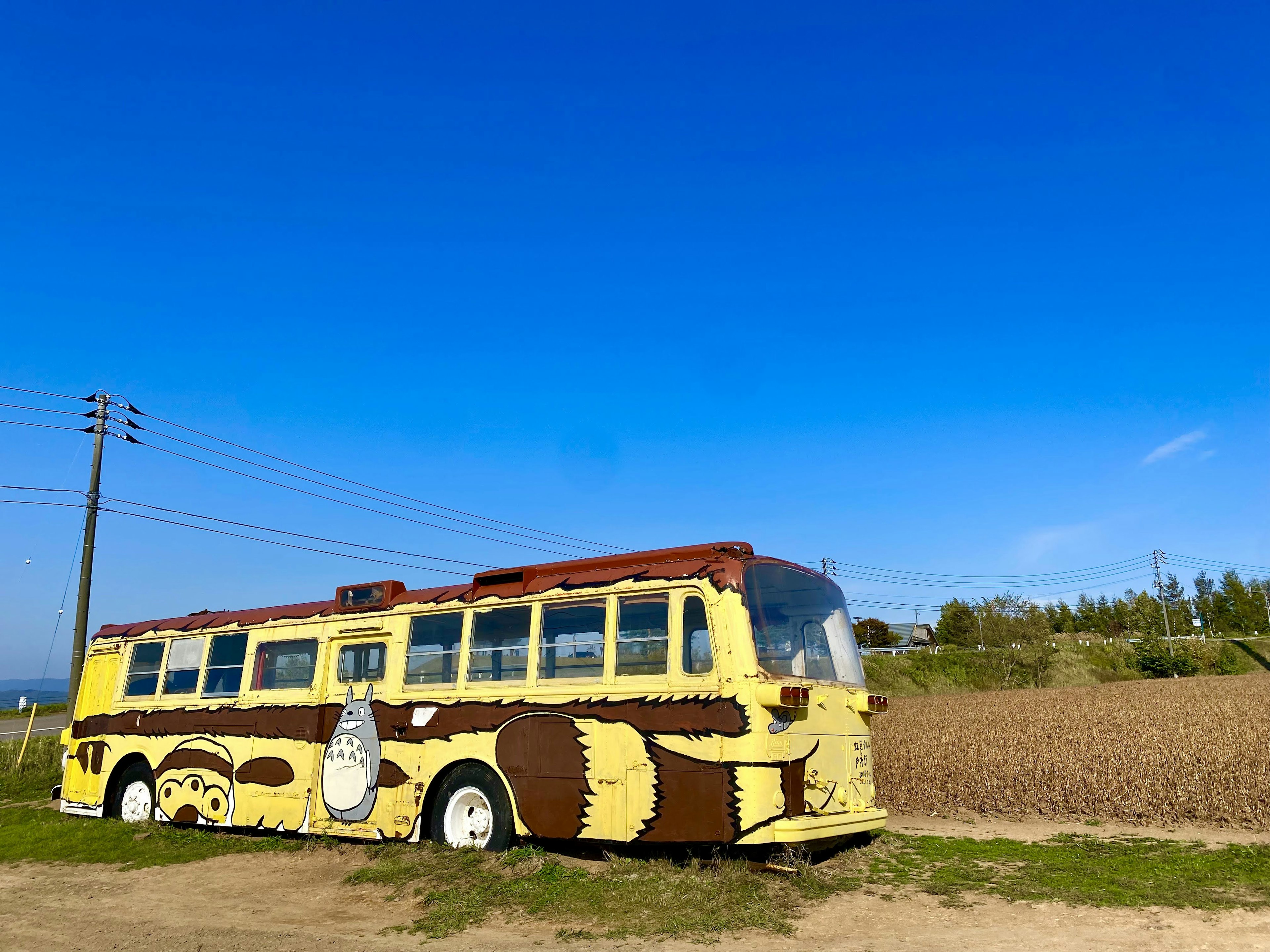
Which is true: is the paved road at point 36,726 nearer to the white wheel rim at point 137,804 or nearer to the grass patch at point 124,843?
the white wheel rim at point 137,804

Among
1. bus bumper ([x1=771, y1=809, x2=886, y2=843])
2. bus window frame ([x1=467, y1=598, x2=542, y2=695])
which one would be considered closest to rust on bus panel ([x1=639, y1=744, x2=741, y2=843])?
bus bumper ([x1=771, y1=809, x2=886, y2=843])

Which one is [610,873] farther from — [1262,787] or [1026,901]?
[1262,787]

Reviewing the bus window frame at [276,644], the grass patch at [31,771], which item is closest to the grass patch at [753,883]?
the bus window frame at [276,644]

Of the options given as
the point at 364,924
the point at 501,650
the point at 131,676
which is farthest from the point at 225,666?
the point at 364,924

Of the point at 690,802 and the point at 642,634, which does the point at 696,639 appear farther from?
the point at 690,802

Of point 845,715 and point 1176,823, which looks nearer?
point 845,715

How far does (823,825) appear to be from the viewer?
848 centimetres

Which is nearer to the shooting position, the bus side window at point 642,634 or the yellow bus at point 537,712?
the yellow bus at point 537,712

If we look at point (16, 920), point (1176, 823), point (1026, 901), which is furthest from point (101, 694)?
point (1176, 823)

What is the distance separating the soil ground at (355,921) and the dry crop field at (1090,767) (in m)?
1.46

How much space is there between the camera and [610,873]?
8570mm

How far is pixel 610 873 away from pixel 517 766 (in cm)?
156

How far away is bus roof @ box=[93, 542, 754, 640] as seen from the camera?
892cm

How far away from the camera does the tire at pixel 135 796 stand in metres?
12.9
